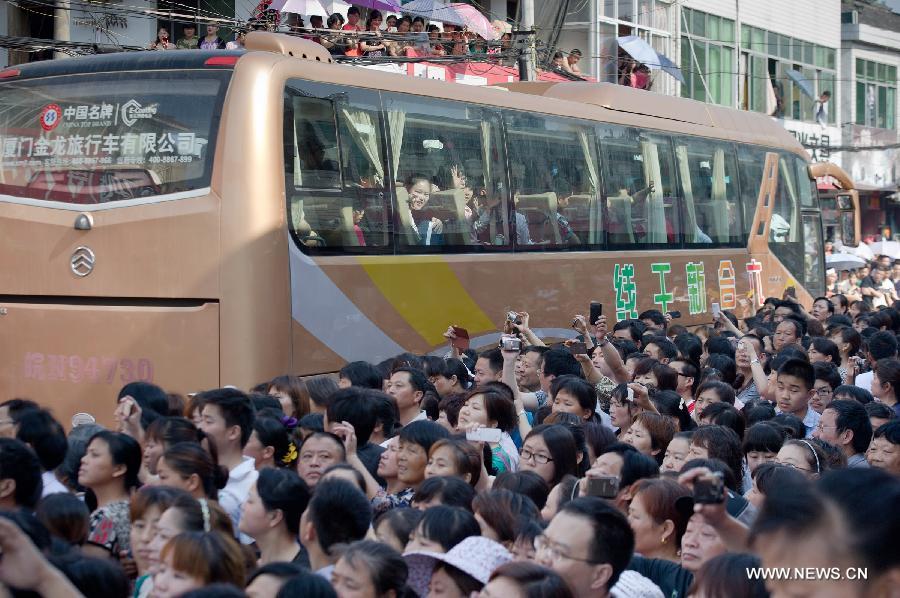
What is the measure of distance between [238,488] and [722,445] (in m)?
2.29

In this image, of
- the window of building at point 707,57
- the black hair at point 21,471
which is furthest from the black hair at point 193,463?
A: the window of building at point 707,57

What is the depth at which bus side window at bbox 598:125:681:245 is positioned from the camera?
43.1 feet

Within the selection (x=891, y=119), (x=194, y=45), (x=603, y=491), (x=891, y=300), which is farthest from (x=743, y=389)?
(x=891, y=119)

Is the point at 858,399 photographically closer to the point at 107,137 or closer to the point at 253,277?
the point at 253,277

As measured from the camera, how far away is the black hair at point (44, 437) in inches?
230

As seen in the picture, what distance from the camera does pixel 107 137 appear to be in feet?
30.2

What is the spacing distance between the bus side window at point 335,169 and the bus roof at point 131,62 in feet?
2.27

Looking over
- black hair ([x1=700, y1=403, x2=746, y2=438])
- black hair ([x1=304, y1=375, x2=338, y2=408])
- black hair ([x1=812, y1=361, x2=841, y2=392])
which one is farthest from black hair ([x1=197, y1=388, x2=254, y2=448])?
black hair ([x1=812, y1=361, x2=841, y2=392])

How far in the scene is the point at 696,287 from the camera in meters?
14.8

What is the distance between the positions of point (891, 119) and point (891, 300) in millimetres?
20071

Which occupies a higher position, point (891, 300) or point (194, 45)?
point (194, 45)

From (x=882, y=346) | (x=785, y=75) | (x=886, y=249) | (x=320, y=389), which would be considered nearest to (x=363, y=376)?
(x=320, y=389)

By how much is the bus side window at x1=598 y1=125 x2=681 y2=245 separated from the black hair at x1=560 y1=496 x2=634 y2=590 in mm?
9106

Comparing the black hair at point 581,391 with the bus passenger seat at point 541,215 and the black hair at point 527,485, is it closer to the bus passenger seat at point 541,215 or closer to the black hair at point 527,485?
the black hair at point 527,485
